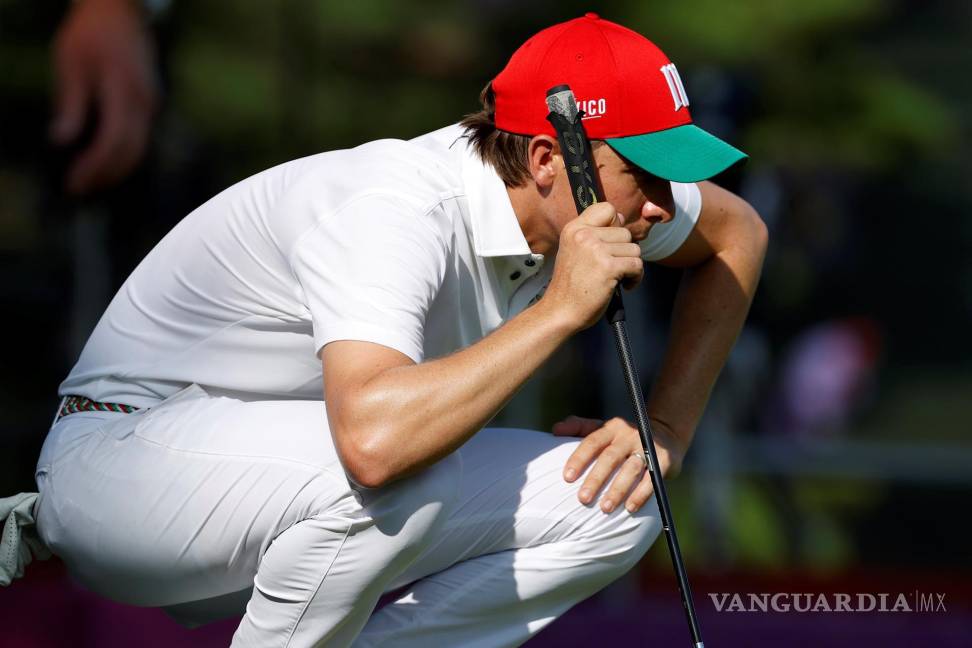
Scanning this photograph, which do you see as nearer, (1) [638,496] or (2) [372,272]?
(2) [372,272]

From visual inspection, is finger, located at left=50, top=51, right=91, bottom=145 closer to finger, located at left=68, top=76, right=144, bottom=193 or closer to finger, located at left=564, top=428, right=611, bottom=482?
finger, located at left=68, top=76, right=144, bottom=193

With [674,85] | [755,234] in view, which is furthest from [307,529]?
[755,234]

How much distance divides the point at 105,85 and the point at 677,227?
196 centimetres

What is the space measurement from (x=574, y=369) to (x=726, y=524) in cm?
73

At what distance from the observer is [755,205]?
15.5 ft

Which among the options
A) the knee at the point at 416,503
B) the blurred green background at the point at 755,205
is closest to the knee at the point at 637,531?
the knee at the point at 416,503

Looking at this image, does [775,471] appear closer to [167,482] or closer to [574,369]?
[574,369]

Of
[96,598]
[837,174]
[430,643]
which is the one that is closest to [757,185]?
[837,174]

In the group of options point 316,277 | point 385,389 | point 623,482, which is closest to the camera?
point 385,389

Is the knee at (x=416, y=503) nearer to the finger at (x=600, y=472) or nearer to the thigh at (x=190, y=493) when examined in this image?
the thigh at (x=190, y=493)

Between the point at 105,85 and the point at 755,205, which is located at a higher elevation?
the point at 105,85

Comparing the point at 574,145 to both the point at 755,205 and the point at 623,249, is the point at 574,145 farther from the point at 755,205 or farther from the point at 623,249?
the point at 755,205

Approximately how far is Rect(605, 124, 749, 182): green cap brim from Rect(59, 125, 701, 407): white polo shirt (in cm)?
21

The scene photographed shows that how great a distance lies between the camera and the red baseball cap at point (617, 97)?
6.81 ft
